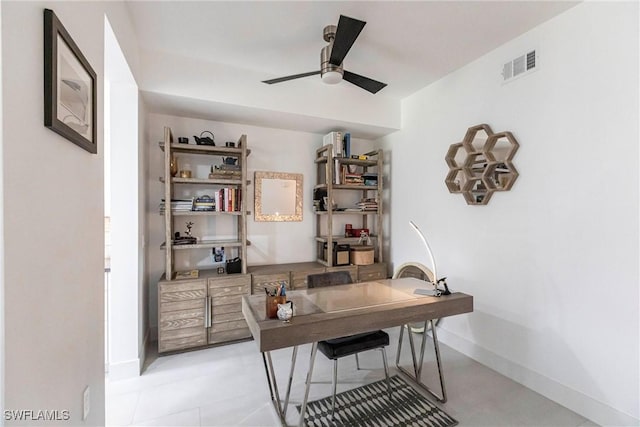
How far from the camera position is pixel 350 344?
2023mm

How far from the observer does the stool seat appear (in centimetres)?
196

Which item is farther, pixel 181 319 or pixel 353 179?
pixel 353 179

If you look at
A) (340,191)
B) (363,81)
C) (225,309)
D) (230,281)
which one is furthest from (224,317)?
(363,81)

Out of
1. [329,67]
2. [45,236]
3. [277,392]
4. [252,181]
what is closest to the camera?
[45,236]

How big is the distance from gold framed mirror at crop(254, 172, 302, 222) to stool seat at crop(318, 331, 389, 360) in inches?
77.3

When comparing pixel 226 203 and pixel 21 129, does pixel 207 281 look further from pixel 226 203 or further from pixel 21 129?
pixel 21 129

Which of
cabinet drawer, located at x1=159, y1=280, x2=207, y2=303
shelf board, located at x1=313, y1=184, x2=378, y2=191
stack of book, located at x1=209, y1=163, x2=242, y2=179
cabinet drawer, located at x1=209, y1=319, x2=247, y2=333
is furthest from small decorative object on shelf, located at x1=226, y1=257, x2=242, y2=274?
shelf board, located at x1=313, y1=184, x2=378, y2=191

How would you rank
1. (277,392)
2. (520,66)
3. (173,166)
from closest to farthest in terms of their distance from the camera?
(277,392) → (520,66) → (173,166)

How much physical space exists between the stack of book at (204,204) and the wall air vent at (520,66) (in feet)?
9.90

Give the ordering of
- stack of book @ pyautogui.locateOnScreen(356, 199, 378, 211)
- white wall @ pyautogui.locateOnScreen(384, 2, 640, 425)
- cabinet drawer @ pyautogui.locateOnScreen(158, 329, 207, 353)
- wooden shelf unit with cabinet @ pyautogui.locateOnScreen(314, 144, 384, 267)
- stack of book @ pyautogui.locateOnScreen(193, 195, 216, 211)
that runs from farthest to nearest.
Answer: stack of book @ pyautogui.locateOnScreen(356, 199, 378, 211)
wooden shelf unit with cabinet @ pyautogui.locateOnScreen(314, 144, 384, 267)
stack of book @ pyautogui.locateOnScreen(193, 195, 216, 211)
cabinet drawer @ pyautogui.locateOnScreen(158, 329, 207, 353)
white wall @ pyautogui.locateOnScreen(384, 2, 640, 425)

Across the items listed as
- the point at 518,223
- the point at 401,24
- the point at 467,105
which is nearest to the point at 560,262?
the point at 518,223

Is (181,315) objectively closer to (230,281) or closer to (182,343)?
(182,343)

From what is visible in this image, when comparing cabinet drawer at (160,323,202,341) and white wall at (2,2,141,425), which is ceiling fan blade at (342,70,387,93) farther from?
cabinet drawer at (160,323,202,341)

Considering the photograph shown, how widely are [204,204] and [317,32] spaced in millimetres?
1989
